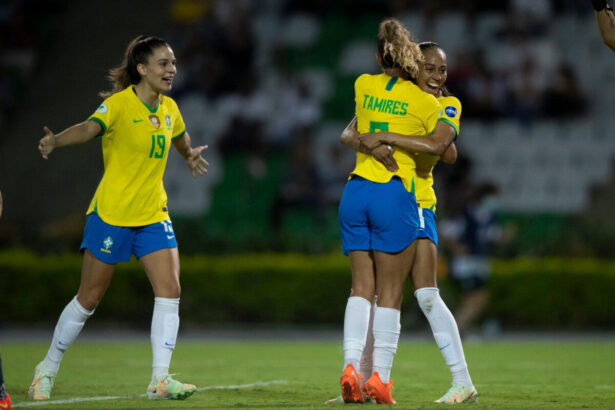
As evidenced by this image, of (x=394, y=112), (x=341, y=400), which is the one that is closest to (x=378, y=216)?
(x=394, y=112)

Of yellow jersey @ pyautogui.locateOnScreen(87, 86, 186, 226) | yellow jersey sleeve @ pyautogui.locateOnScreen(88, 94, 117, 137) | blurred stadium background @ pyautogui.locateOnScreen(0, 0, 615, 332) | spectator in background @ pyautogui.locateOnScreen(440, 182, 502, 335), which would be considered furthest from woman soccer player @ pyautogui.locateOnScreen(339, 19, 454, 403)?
blurred stadium background @ pyautogui.locateOnScreen(0, 0, 615, 332)

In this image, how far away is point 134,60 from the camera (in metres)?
7.70

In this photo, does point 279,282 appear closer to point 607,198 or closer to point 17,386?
point 607,198

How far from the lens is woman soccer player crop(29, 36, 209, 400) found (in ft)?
24.6

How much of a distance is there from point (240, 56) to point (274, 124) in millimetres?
2246

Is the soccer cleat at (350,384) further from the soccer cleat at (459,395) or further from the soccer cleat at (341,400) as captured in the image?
the soccer cleat at (459,395)

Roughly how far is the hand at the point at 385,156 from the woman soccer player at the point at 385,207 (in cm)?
3

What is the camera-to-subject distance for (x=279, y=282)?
17.6 m

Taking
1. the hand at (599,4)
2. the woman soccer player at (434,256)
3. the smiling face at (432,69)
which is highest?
the hand at (599,4)

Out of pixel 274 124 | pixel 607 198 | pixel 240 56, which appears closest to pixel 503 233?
pixel 607 198

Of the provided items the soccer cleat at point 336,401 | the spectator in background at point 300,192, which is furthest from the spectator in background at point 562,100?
the soccer cleat at point 336,401

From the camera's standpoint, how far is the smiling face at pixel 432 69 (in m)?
7.25

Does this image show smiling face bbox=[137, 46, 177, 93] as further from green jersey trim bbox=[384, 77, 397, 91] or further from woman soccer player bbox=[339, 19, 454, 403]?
green jersey trim bbox=[384, 77, 397, 91]

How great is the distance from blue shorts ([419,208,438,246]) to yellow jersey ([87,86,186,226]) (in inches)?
75.4
